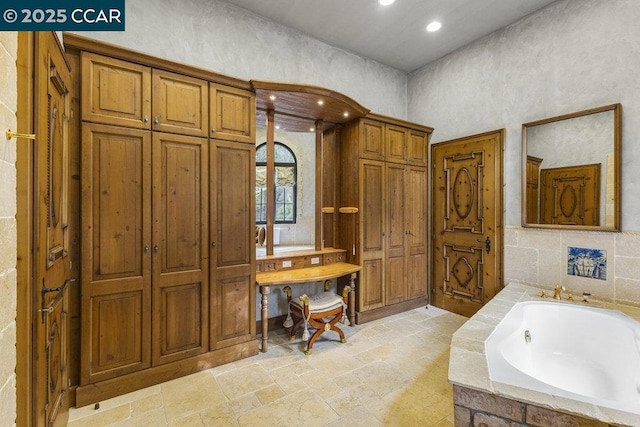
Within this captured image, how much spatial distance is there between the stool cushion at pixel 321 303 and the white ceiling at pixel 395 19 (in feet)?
9.87

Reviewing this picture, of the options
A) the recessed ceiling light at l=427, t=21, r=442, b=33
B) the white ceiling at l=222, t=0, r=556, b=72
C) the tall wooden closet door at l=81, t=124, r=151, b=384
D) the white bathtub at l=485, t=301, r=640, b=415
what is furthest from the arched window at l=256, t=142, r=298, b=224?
the white bathtub at l=485, t=301, r=640, b=415

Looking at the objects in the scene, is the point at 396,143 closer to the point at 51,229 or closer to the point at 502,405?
the point at 502,405

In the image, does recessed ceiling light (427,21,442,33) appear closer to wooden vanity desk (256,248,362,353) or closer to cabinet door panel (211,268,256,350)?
wooden vanity desk (256,248,362,353)

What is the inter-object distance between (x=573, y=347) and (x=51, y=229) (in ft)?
12.1

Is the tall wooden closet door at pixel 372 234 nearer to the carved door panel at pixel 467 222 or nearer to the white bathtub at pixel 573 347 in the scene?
the carved door panel at pixel 467 222

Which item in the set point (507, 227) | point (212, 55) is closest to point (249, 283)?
point (212, 55)

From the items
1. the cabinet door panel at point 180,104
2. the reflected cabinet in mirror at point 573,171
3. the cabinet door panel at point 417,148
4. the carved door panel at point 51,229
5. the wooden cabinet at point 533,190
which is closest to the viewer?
the carved door panel at point 51,229

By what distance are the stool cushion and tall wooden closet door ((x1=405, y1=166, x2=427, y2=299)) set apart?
137 centimetres

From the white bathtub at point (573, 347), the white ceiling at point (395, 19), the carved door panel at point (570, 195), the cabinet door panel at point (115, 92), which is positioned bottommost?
the white bathtub at point (573, 347)

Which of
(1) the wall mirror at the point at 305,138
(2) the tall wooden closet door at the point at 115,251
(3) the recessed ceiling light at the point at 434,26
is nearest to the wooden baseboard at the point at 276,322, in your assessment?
(1) the wall mirror at the point at 305,138

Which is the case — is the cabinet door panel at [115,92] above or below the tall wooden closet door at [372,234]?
above

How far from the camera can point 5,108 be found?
37.0 inches

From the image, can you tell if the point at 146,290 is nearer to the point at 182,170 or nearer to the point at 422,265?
the point at 182,170

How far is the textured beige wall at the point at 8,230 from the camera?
0.91m
